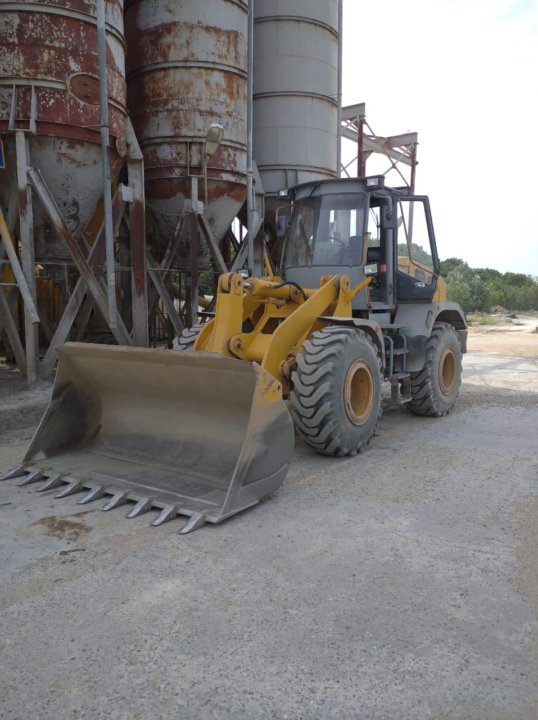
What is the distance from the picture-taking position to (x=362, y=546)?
3490 mm

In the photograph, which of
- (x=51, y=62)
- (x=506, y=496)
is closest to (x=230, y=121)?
A: (x=51, y=62)

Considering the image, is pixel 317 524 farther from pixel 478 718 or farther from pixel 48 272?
pixel 48 272

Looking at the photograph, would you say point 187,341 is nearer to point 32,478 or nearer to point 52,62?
point 32,478

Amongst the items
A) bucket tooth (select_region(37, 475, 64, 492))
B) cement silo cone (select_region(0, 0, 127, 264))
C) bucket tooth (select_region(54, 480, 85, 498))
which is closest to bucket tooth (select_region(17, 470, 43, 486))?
bucket tooth (select_region(37, 475, 64, 492))

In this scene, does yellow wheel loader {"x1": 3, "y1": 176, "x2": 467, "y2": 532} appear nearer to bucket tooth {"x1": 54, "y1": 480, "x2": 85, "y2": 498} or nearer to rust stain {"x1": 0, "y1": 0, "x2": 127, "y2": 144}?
bucket tooth {"x1": 54, "y1": 480, "x2": 85, "y2": 498}

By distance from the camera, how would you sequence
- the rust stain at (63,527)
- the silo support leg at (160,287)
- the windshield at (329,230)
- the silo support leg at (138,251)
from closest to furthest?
the rust stain at (63,527) → the windshield at (329,230) → the silo support leg at (138,251) → the silo support leg at (160,287)

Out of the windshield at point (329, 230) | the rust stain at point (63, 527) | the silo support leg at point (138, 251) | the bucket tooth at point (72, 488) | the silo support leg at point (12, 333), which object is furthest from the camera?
the silo support leg at point (138, 251)

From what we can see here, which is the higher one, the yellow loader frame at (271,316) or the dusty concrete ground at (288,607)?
the yellow loader frame at (271,316)

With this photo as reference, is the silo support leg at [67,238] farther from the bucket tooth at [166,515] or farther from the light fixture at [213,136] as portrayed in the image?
the bucket tooth at [166,515]

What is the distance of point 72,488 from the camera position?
427 centimetres

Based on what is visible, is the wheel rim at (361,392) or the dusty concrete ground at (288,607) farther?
the wheel rim at (361,392)

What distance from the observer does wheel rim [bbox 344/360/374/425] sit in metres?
5.43

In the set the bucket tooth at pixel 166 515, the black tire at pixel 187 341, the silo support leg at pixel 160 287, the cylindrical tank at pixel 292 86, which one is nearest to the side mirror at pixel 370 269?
the black tire at pixel 187 341

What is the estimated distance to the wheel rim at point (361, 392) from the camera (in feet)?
17.8
